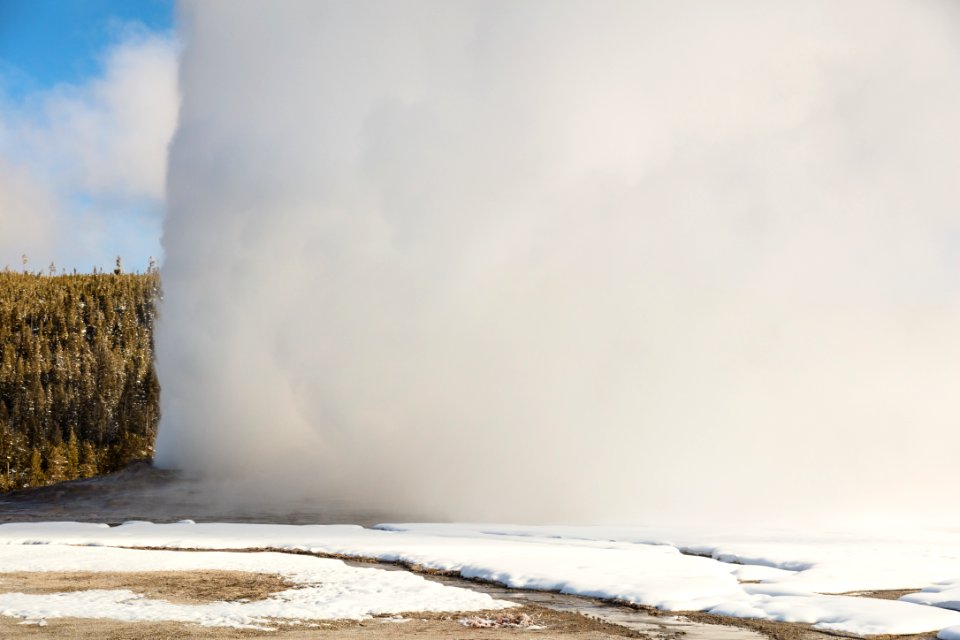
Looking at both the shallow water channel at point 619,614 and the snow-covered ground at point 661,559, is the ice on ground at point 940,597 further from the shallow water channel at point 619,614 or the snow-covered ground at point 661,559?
the shallow water channel at point 619,614

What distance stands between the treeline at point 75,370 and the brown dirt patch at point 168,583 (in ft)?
343

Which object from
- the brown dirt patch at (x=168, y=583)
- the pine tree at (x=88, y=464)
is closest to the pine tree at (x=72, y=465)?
the pine tree at (x=88, y=464)

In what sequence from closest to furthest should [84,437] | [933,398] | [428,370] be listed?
[428,370]
[933,398]
[84,437]

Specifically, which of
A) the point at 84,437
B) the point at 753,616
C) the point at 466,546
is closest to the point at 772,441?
the point at 466,546

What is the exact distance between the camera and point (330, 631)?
48.6 feet

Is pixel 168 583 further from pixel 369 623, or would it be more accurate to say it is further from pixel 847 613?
pixel 847 613

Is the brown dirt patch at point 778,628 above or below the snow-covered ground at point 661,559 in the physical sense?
below

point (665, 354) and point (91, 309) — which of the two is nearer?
point (665, 354)

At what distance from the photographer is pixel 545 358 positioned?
5438 cm

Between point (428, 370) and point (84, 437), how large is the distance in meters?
112

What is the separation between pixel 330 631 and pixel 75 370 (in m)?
161

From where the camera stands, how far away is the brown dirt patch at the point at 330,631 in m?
14.1

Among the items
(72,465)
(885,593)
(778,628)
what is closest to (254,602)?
(778,628)

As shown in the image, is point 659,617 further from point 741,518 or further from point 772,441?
point 772,441
